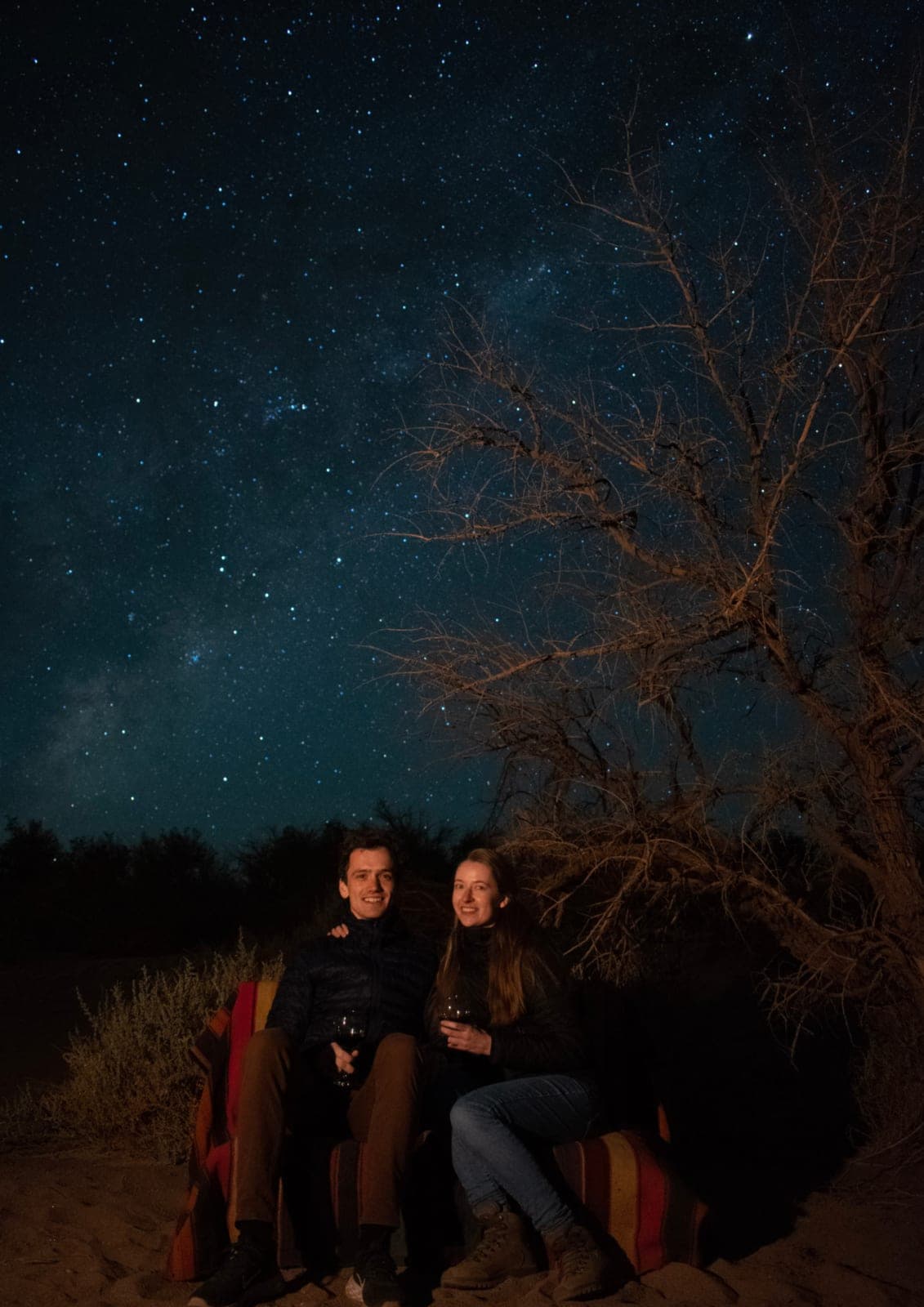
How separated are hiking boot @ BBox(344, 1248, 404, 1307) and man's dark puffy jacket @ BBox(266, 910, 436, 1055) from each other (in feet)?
2.86

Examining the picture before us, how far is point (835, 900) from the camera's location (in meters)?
10.3

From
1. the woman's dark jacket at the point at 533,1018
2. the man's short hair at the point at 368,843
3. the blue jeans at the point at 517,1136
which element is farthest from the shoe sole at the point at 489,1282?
the man's short hair at the point at 368,843

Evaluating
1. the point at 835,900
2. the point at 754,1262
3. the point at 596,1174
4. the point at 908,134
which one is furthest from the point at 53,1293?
the point at 835,900

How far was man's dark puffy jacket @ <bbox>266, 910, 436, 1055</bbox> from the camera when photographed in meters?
4.88

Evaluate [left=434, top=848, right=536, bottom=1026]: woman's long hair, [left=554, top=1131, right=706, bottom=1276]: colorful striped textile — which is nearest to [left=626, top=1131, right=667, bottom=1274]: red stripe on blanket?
[left=554, top=1131, right=706, bottom=1276]: colorful striped textile

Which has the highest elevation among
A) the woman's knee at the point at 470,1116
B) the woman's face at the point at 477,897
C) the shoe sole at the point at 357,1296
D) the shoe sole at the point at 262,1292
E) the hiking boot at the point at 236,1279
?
the woman's face at the point at 477,897

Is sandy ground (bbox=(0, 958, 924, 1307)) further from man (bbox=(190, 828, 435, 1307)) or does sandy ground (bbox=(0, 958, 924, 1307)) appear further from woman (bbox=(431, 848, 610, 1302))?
man (bbox=(190, 828, 435, 1307))

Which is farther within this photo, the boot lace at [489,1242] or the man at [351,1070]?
the boot lace at [489,1242]

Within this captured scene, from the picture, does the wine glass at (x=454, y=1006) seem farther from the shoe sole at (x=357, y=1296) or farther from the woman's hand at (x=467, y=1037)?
the shoe sole at (x=357, y=1296)

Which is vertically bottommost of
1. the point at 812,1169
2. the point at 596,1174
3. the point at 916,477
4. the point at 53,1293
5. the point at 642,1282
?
the point at 812,1169

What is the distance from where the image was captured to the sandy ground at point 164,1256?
4.29 metres

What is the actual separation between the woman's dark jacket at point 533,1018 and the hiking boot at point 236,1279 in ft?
3.51

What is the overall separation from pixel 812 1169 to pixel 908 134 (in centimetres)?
571

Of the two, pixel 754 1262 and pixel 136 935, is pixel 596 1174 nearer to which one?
pixel 754 1262
